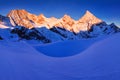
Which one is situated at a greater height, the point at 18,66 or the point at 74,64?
the point at 74,64

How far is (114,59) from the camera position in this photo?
12.3m

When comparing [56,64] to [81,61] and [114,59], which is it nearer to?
[81,61]

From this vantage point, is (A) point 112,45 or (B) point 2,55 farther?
(A) point 112,45

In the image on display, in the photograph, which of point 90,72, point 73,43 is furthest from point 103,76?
point 73,43

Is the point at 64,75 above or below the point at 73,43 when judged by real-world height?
below

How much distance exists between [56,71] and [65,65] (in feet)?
5.62

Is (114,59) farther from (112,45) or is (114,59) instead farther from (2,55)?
(2,55)

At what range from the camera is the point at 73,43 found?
95.6ft

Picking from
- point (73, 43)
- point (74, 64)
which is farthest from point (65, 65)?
point (73, 43)

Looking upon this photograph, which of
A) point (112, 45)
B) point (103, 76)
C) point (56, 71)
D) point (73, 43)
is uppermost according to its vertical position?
point (73, 43)

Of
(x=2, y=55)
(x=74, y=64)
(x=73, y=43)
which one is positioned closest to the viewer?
(x=2, y=55)

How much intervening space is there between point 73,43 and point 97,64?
16.6m

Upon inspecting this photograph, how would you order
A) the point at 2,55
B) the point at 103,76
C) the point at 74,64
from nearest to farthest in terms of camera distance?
the point at 103,76, the point at 2,55, the point at 74,64

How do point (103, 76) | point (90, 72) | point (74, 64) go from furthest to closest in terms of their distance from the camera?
point (74, 64) → point (90, 72) → point (103, 76)
